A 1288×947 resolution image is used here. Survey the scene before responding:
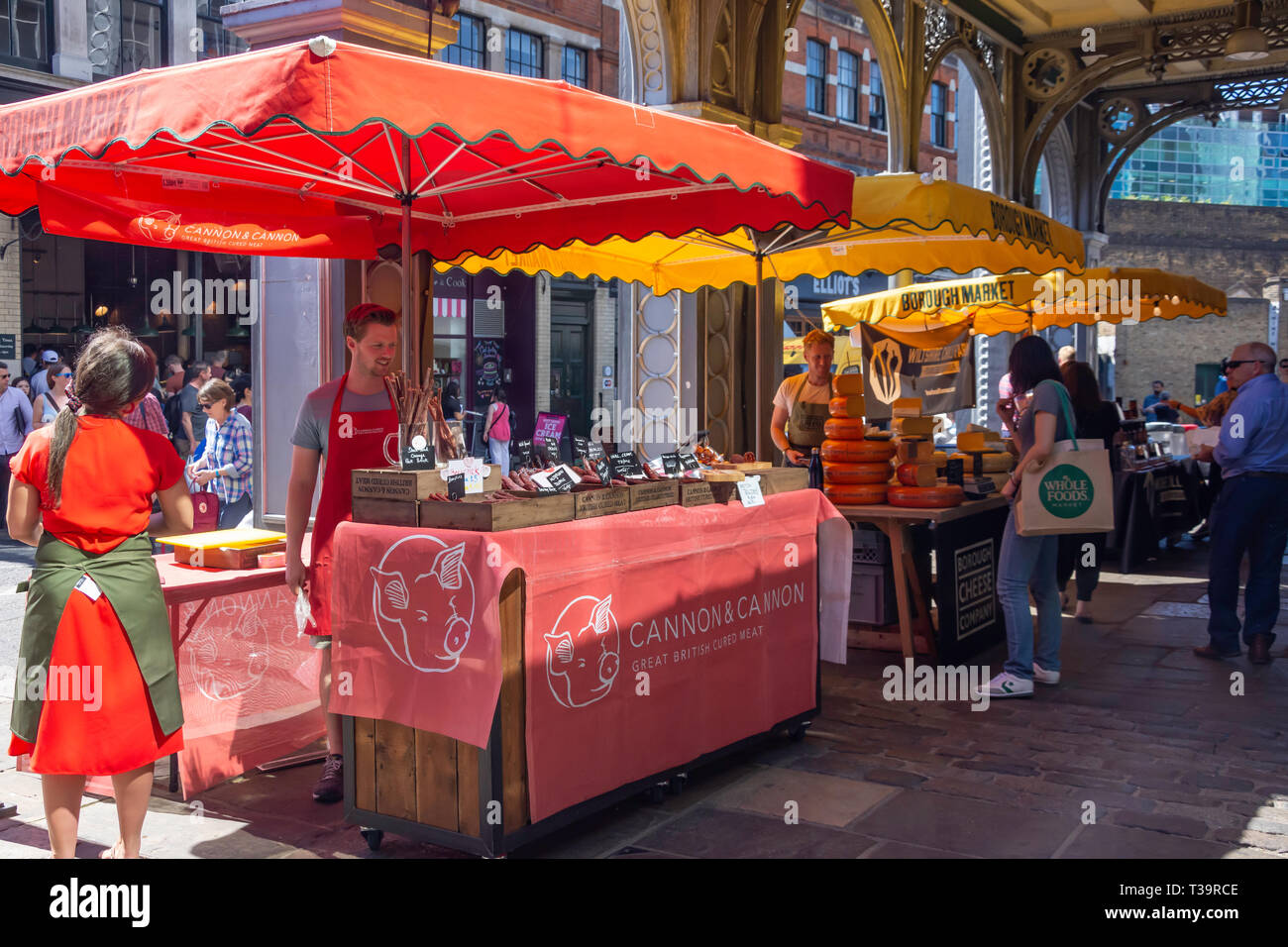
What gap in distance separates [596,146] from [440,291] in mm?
20246

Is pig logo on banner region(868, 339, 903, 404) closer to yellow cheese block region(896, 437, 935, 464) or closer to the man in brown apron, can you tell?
the man in brown apron

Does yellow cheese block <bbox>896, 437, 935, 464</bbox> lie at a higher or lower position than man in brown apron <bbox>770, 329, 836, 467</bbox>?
lower

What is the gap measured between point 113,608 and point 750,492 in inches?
95.7

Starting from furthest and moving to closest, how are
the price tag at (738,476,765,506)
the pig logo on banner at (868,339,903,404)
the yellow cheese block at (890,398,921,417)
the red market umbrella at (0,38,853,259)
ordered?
1. the pig logo on banner at (868,339,903,404)
2. the yellow cheese block at (890,398,921,417)
3. the price tag at (738,476,765,506)
4. the red market umbrella at (0,38,853,259)

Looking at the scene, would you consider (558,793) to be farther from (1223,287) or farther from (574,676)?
(1223,287)

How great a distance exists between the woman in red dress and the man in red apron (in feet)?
2.36

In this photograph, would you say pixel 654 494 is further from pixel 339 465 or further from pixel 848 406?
pixel 848 406

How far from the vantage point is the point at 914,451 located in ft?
22.4

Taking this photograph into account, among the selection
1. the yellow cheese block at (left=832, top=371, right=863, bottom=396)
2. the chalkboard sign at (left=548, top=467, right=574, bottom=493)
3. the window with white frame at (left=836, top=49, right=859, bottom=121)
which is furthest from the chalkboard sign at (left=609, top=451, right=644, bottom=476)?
the window with white frame at (left=836, top=49, right=859, bottom=121)

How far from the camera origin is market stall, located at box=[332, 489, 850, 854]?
375 cm

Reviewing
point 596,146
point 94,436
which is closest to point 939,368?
point 596,146

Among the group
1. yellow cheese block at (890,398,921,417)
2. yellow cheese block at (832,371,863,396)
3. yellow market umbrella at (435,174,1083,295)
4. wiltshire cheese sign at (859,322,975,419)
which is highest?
yellow market umbrella at (435,174,1083,295)

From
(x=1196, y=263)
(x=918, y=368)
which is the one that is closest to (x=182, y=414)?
(x=918, y=368)

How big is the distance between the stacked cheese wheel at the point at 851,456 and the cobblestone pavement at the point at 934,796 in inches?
45.2
